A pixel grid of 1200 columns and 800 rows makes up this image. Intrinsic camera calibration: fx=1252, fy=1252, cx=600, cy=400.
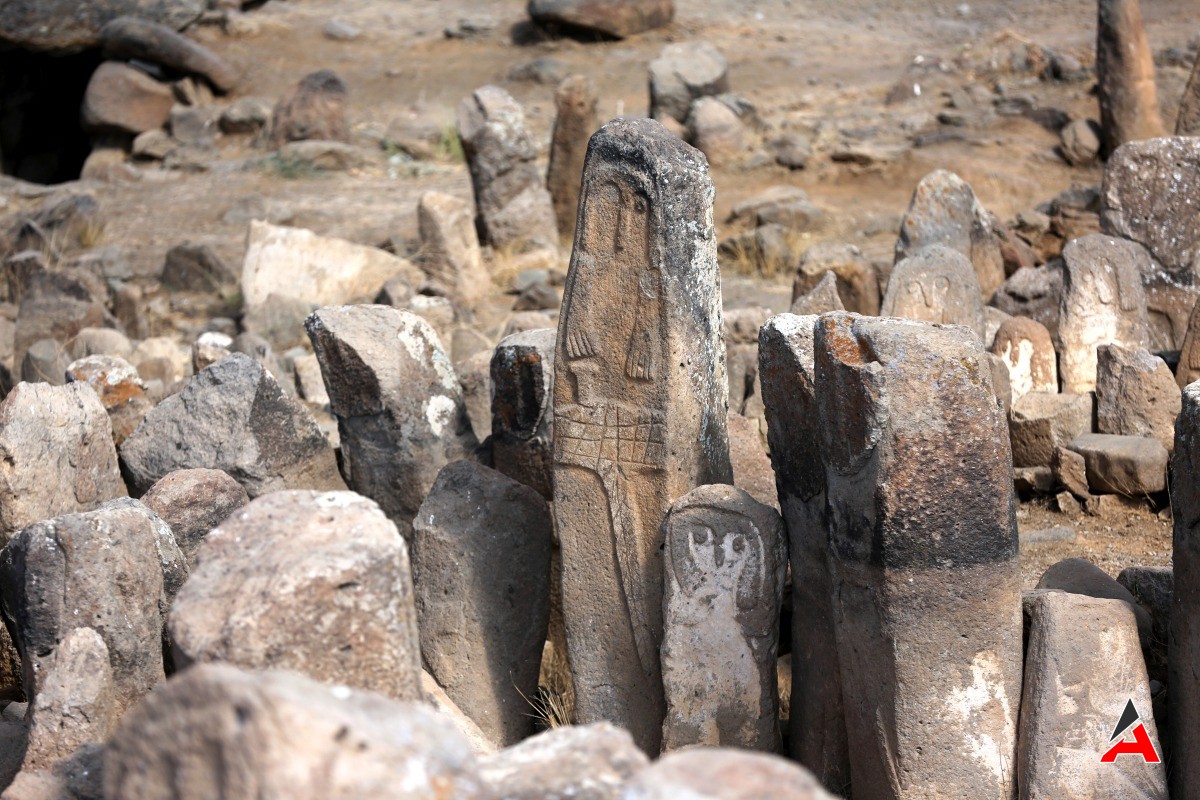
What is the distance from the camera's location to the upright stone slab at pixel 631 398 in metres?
3.97

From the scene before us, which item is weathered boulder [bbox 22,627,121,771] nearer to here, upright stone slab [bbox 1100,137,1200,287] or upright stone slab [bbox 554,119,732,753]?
upright stone slab [bbox 554,119,732,753]

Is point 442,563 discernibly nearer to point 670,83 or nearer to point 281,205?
point 281,205

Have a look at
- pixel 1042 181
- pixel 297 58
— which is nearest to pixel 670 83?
pixel 1042 181

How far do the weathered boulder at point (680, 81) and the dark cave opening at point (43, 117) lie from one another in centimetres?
826

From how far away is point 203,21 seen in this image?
18.2 metres

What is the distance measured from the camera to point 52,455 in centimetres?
506

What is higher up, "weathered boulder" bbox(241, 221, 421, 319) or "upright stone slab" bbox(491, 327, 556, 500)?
"upright stone slab" bbox(491, 327, 556, 500)

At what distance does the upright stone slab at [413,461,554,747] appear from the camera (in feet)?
14.4

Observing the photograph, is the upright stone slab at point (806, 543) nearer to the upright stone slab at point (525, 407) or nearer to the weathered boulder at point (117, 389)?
the upright stone slab at point (525, 407)

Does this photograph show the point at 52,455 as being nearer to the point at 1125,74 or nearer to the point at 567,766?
the point at 567,766

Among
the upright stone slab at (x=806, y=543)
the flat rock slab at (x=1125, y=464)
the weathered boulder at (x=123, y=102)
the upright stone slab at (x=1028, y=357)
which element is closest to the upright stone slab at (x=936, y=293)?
the upright stone slab at (x=1028, y=357)

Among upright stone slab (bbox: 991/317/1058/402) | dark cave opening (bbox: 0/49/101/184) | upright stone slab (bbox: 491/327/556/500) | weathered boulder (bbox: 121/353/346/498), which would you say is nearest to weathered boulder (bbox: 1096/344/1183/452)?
upright stone slab (bbox: 991/317/1058/402)

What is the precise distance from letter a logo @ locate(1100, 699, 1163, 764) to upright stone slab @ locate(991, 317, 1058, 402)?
125 inches

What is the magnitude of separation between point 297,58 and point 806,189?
8440mm
